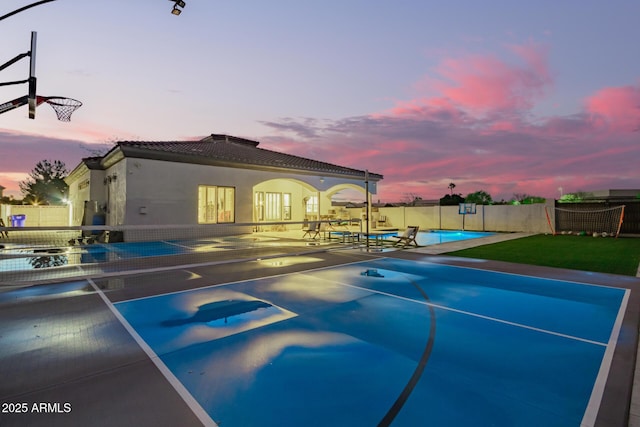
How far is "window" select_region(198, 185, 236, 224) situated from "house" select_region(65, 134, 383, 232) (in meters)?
0.06

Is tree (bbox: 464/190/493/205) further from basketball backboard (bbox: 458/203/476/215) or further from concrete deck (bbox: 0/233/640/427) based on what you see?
concrete deck (bbox: 0/233/640/427)

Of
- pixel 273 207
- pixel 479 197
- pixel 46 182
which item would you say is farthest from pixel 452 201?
pixel 46 182

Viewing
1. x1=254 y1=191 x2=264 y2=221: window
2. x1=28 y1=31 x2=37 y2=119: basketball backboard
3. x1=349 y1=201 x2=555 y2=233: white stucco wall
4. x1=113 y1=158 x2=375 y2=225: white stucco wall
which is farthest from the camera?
x1=254 y1=191 x2=264 y2=221: window

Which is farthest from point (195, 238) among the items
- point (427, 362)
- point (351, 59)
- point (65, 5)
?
point (427, 362)

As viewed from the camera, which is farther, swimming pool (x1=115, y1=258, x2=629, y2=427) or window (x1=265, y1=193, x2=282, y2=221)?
window (x1=265, y1=193, x2=282, y2=221)

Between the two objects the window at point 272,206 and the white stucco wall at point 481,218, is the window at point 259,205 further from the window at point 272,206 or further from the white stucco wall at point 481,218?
the white stucco wall at point 481,218

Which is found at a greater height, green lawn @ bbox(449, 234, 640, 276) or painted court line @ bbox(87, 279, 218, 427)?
green lawn @ bbox(449, 234, 640, 276)

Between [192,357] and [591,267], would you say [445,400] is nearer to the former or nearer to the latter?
[192,357]

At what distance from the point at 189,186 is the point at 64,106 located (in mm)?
8256

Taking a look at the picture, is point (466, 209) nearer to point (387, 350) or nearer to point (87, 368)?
point (387, 350)

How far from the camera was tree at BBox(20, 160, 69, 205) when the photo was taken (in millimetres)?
54062

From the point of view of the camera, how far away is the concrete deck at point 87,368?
2471mm

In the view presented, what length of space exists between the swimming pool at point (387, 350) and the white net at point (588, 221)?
55.7 ft

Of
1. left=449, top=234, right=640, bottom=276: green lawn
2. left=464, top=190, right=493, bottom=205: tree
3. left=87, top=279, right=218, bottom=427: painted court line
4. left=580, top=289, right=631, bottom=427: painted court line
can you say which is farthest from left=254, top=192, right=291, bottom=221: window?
left=580, top=289, right=631, bottom=427: painted court line
